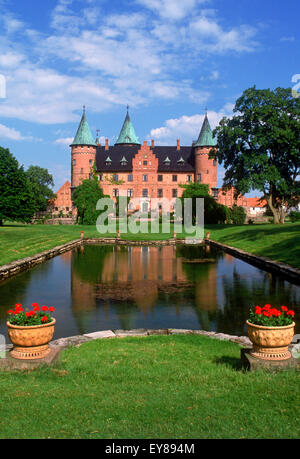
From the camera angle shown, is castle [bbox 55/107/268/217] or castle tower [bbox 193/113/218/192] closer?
castle tower [bbox 193/113/218/192]

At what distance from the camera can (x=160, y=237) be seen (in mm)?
41031

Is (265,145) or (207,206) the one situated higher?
(265,145)

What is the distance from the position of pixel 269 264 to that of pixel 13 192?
123 ft

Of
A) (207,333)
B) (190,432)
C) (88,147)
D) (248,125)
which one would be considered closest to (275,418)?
(190,432)

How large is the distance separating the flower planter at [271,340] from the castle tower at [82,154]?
7513 centimetres

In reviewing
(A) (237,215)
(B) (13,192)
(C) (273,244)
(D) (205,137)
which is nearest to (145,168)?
(D) (205,137)

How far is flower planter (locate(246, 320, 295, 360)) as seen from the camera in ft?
21.0

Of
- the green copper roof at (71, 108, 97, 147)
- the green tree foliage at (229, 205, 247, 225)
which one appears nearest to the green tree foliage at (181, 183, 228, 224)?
the green tree foliage at (229, 205, 247, 225)

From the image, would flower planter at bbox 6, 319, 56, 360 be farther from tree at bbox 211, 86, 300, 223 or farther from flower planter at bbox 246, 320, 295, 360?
tree at bbox 211, 86, 300, 223

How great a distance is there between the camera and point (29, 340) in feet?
22.0

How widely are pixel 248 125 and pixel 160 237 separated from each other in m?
18.6

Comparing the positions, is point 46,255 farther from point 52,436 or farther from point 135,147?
point 135,147

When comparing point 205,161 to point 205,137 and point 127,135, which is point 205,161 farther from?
Result: point 127,135

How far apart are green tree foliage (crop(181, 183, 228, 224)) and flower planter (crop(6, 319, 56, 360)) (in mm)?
54348
